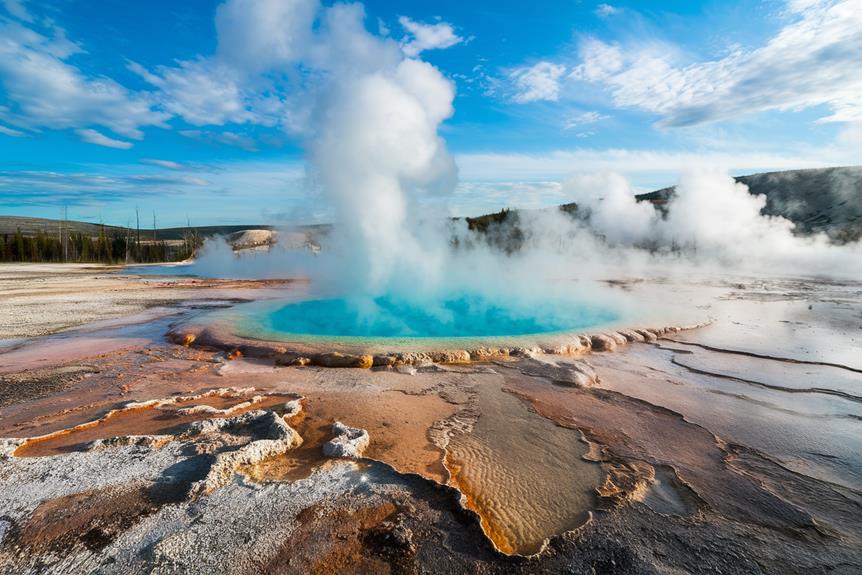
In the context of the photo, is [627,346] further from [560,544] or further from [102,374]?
[102,374]

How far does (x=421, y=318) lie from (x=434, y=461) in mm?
5370

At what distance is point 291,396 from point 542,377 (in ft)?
8.73

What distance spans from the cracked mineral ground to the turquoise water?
1.53 meters

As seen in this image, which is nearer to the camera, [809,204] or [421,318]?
[421,318]

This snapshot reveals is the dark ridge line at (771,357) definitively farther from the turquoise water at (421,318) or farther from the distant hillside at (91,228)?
the distant hillside at (91,228)

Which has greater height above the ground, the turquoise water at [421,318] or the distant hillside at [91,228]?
the distant hillside at [91,228]

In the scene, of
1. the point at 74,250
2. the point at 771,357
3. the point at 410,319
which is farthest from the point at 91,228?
the point at 771,357

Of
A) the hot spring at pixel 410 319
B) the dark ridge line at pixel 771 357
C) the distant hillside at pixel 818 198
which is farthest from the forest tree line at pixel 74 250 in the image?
the distant hillside at pixel 818 198

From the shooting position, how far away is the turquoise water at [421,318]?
719 cm

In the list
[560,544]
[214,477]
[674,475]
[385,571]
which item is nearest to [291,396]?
[214,477]

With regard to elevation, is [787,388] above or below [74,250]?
below

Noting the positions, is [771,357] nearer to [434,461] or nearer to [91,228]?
[434,461]

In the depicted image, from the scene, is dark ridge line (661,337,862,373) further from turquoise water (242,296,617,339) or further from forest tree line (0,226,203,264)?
forest tree line (0,226,203,264)

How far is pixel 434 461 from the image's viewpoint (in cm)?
293
